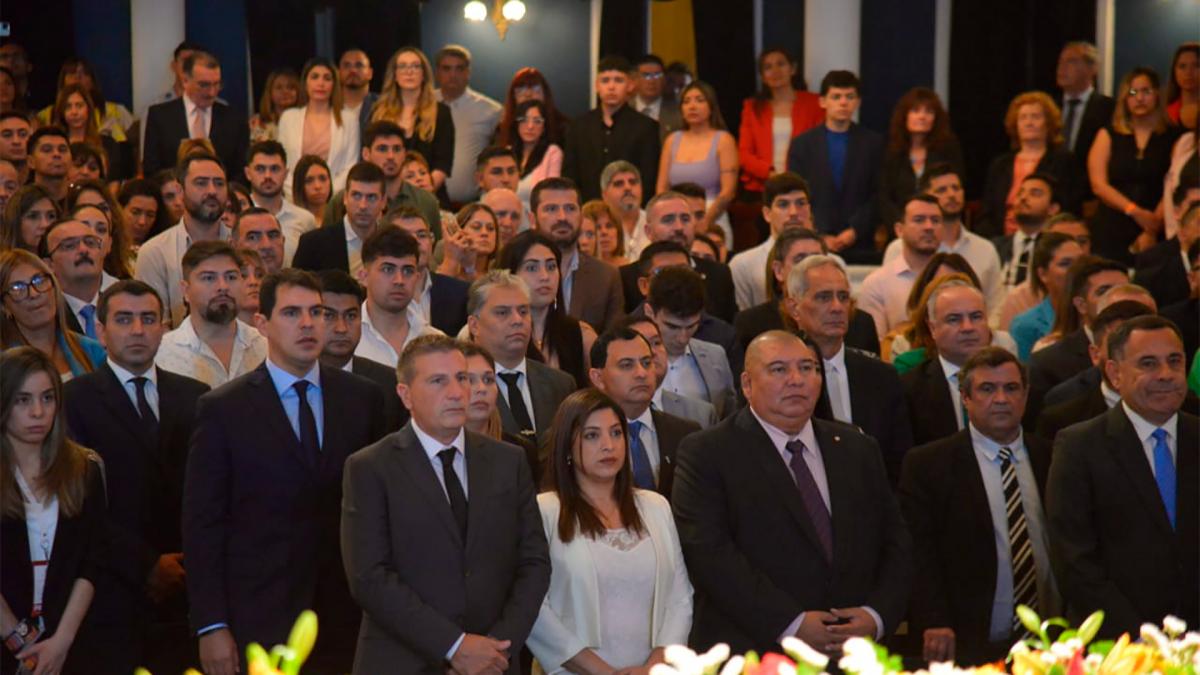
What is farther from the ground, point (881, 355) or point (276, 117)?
point (276, 117)

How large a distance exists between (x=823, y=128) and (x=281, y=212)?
2.94 m

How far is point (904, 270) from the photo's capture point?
799 cm

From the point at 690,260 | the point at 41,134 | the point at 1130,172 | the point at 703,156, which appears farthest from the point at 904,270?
the point at 41,134

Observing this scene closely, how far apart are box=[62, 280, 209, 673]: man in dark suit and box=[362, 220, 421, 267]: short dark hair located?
88 centimetres

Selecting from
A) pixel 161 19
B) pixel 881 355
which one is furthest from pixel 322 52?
pixel 881 355

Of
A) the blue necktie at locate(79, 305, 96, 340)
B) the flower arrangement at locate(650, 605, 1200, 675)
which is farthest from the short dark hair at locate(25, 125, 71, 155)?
the flower arrangement at locate(650, 605, 1200, 675)

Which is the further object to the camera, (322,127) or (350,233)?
(322,127)

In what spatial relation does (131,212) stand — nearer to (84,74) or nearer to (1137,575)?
(84,74)

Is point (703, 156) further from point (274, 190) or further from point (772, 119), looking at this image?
point (274, 190)

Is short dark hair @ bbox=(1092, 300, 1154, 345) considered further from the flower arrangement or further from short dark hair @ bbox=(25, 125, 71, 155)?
short dark hair @ bbox=(25, 125, 71, 155)

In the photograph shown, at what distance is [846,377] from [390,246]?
5.37 ft

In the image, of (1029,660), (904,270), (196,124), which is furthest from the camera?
(196,124)

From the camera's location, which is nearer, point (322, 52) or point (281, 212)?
point (281, 212)

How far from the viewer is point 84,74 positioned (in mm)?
9867
